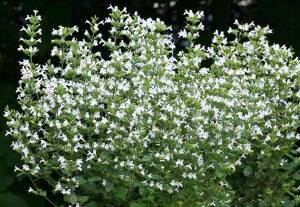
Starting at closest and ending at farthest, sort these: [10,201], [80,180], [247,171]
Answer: [80,180] → [247,171] → [10,201]

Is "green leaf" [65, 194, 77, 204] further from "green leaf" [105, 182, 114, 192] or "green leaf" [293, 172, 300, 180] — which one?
"green leaf" [293, 172, 300, 180]

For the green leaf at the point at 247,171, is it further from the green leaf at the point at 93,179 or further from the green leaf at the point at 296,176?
the green leaf at the point at 93,179

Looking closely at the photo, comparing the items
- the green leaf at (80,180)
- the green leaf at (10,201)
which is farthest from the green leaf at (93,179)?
the green leaf at (10,201)

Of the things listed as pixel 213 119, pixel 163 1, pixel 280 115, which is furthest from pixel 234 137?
pixel 163 1

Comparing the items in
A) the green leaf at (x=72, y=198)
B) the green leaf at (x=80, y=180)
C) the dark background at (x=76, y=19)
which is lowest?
the green leaf at (x=72, y=198)

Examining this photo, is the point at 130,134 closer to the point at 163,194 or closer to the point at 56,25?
the point at 163,194

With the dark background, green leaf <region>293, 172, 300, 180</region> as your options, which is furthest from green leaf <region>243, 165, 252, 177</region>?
the dark background

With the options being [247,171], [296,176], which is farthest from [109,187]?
[296,176]

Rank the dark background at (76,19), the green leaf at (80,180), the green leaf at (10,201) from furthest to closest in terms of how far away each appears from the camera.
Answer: the dark background at (76,19), the green leaf at (10,201), the green leaf at (80,180)

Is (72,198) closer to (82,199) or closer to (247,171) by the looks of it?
(82,199)
